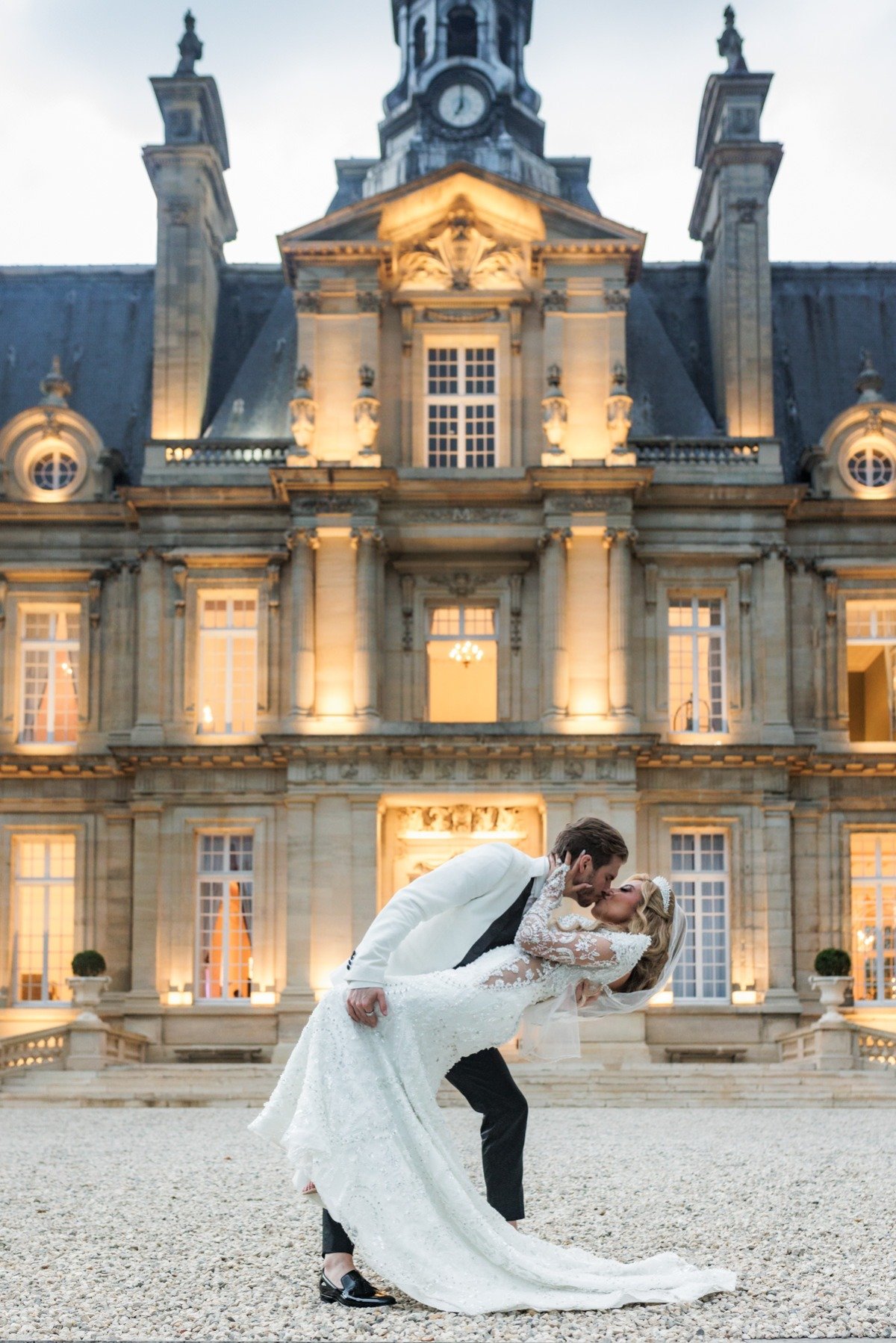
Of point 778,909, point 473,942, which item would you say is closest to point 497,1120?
point 473,942

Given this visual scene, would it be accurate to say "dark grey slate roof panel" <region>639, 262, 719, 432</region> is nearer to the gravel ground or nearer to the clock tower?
the clock tower

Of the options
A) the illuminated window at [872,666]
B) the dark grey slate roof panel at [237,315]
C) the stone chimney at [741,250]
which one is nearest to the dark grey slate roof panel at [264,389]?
the dark grey slate roof panel at [237,315]

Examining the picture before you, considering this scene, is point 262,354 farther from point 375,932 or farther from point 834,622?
point 375,932

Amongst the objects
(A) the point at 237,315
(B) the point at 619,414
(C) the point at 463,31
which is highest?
(C) the point at 463,31

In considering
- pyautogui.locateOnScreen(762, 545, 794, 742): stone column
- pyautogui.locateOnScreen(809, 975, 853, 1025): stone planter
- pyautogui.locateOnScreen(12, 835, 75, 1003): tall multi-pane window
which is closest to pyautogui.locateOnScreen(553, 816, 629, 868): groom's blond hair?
pyautogui.locateOnScreen(809, 975, 853, 1025): stone planter

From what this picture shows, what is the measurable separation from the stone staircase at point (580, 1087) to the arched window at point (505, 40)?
21.0 metres

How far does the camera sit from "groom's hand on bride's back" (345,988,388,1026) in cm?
692

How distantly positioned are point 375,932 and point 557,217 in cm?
2493

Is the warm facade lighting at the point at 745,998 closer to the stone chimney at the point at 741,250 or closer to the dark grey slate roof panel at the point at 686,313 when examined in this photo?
the stone chimney at the point at 741,250

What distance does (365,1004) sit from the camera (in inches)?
273

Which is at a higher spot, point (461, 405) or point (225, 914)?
point (461, 405)

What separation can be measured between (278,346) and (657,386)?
6.93 m

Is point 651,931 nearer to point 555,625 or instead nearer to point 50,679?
point 555,625

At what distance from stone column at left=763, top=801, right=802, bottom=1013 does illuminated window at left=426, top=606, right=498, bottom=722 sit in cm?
493
